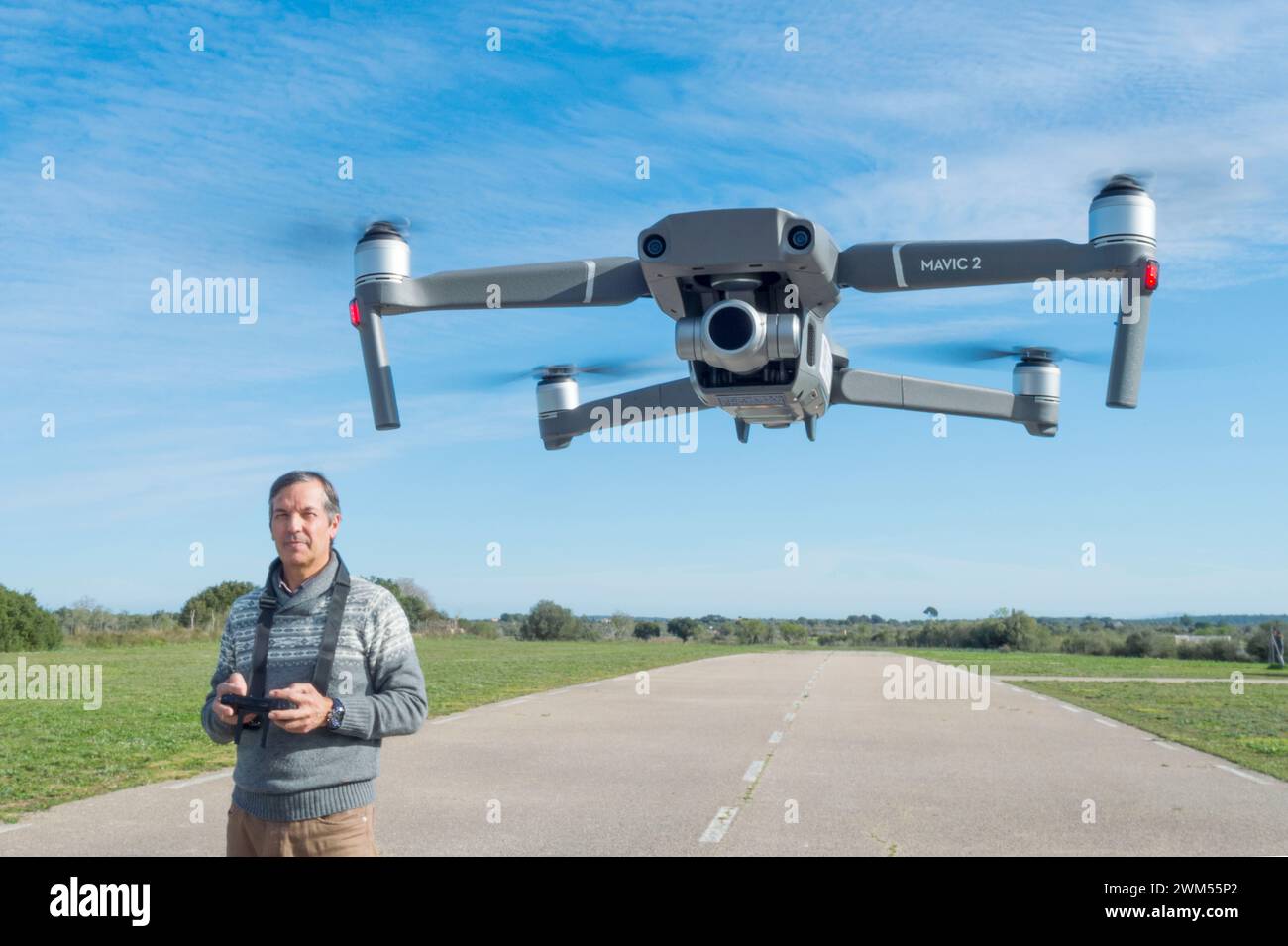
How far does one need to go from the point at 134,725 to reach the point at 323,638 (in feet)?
41.9

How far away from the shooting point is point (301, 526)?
414 cm

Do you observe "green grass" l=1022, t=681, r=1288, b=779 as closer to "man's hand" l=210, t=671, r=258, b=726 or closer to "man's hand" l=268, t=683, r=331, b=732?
"man's hand" l=268, t=683, r=331, b=732

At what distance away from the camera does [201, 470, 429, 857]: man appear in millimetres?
4043

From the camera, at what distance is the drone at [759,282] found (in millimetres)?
6301

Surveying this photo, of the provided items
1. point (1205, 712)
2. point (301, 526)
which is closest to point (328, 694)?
point (301, 526)

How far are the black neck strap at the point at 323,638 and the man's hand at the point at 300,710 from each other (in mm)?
145

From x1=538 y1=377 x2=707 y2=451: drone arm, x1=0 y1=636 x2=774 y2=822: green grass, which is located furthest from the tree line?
x1=538 y1=377 x2=707 y2=451: drone arm

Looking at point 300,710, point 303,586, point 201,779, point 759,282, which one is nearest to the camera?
point 300,710

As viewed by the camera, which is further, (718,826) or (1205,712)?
(1205,712)

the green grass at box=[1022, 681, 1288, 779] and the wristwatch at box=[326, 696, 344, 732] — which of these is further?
the green grass at box=[1022, 681, 1288, 779]

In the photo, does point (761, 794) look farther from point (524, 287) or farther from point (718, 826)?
point (524, 287)

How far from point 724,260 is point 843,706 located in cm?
1504

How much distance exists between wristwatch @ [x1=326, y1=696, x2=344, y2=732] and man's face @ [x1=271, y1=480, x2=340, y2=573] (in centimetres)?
54
